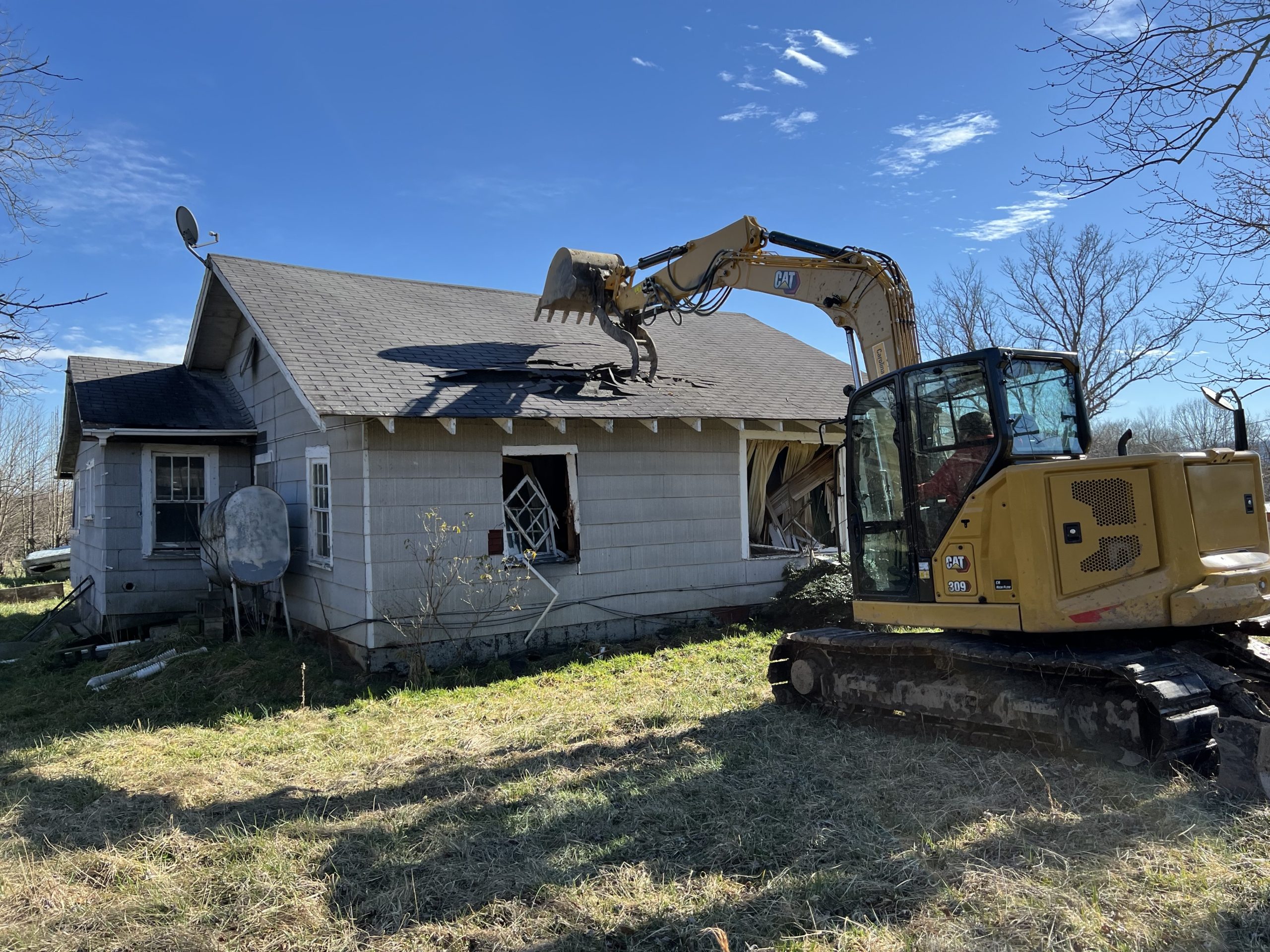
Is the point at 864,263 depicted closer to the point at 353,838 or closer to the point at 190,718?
the point at 353,838

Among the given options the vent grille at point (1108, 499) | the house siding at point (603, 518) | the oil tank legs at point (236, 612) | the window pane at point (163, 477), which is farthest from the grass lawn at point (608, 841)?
the window pane at point (163, 477)

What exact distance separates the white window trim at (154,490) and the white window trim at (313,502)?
6.96 feet

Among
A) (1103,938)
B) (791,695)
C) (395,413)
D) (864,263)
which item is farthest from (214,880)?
(864,263)

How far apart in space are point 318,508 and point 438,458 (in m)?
1.96

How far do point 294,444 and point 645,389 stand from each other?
471 cm

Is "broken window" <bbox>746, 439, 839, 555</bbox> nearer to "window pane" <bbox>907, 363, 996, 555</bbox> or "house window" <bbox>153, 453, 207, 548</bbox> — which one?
→ "window pane" <bbox>907, 363, 996, 555</bbox>

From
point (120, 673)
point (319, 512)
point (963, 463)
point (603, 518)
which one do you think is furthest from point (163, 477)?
point (963, 463)

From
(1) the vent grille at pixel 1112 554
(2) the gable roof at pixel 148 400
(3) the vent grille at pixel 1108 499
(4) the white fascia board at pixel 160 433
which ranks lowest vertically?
(1) the vent grille at pixel 1112 554

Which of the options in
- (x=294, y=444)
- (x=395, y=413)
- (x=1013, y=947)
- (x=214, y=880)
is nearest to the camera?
A: (x=1013, y=947)

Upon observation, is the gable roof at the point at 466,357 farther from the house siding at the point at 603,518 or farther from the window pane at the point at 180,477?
the window pane at the point at 180,477

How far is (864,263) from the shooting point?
7305 millimetres

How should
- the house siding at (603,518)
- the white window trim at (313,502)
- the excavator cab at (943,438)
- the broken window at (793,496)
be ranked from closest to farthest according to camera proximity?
the excavator cab at (943,438), the house siding at (603,518), the white window trim at (313,502), the broken window at (793,496)

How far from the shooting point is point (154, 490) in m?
11.6

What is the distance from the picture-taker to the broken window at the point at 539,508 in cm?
1016
